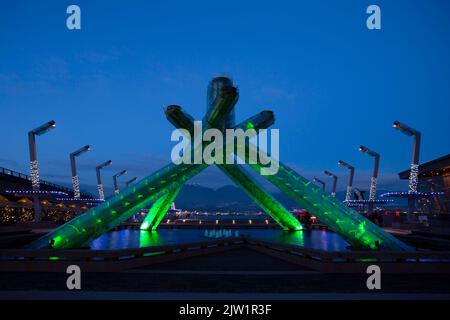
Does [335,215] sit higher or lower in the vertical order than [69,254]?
higher

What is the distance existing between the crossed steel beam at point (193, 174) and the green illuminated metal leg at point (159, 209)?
12.5 ft

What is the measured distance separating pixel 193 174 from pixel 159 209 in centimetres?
654

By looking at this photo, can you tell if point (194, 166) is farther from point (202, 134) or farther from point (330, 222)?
point (330, 222)

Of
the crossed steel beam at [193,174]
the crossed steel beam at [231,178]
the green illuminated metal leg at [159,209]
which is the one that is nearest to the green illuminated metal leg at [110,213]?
the crossed steel beam at [193,174]

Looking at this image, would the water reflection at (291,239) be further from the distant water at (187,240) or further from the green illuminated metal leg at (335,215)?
the green illuminated metal leg at (335,215)

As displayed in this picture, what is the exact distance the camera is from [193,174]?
22.9 m

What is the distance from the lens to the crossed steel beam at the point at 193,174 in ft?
53.8

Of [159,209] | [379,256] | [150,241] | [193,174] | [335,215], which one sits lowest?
[150,241]

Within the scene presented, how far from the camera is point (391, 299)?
7.31 meters

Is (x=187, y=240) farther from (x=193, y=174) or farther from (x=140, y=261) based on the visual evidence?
(x=140, y=261)

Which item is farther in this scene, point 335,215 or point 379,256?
point 335,215

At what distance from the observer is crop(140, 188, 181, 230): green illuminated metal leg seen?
86.8ft

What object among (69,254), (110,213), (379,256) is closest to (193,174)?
(110,213)
